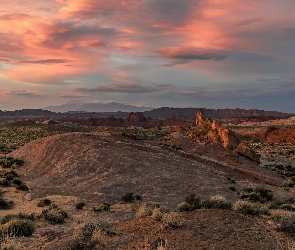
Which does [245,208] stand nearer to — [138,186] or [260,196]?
[260,196]

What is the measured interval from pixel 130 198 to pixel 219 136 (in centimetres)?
2833

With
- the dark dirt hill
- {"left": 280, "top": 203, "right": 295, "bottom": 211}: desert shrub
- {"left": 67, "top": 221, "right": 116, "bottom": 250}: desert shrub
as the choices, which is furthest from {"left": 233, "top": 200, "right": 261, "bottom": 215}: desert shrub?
{"left": 67, "top": 221, "right": 116, "bottom": 250}: desert shrub

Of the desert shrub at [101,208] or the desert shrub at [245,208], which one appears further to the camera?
the desert shrub at [101,208]

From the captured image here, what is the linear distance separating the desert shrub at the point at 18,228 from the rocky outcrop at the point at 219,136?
34.8 metres

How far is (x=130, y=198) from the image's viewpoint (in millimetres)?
22672

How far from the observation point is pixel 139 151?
36.9 metres

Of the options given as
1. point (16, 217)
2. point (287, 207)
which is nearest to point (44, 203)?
point (16, 217)

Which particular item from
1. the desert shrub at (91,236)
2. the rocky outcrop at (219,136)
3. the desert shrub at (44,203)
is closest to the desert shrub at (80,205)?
the desert shrub at (44,203)

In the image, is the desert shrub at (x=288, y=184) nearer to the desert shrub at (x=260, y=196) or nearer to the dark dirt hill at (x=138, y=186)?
the dark dirt hill at (x=138, y=186)

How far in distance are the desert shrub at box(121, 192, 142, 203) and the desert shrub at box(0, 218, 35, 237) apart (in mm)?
8239

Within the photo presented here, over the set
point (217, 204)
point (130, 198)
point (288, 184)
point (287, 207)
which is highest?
point (217, 204)

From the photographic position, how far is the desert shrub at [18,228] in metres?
14.4

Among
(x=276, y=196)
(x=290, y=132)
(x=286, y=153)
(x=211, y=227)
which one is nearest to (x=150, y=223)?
(x=211, y=227)

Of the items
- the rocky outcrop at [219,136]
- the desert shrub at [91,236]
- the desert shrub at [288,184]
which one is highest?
the rocky outcrop at [219,136]
